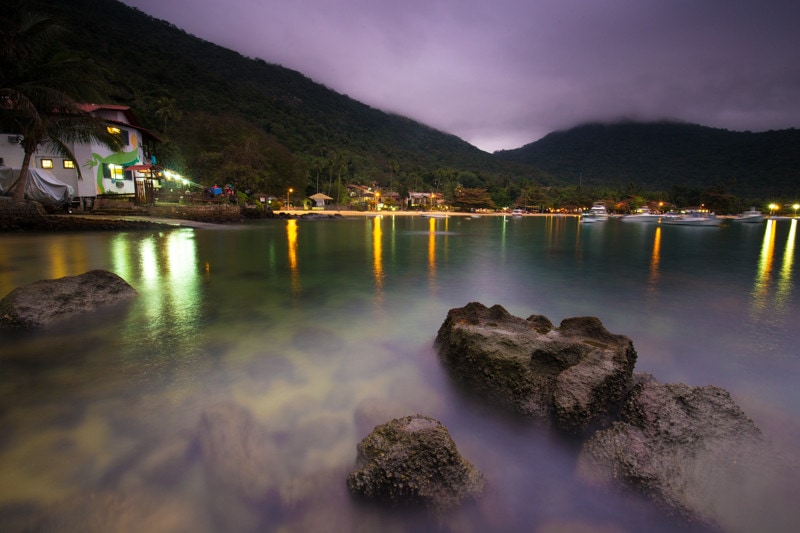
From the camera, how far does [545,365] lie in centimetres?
449

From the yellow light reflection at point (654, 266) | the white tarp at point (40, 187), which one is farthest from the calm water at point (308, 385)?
the white tarp at point (40, 187)

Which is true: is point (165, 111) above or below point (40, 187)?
above

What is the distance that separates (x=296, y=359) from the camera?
5.86 metres

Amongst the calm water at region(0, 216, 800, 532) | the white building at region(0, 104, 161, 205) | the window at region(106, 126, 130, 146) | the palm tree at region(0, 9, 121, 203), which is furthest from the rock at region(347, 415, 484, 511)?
the window at region(106, 126, 130, 146)

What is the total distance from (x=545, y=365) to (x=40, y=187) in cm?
3304

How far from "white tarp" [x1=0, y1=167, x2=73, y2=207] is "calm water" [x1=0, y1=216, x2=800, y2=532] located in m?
16.8

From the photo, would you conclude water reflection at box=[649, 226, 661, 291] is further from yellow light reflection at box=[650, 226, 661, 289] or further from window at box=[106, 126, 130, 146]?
window at box=[106, 126, 130, 146]

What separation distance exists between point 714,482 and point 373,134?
187 m

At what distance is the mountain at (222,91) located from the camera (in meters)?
66.2

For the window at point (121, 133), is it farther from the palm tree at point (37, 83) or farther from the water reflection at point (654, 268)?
the water reflection at point (654, 268)

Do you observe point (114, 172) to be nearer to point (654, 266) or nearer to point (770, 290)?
point (654, 266)

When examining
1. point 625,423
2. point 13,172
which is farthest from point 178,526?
point 13,172

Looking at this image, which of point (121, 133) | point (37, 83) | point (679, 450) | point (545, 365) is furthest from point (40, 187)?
point (679, 450)

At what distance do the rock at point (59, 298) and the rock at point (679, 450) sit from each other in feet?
28.5
